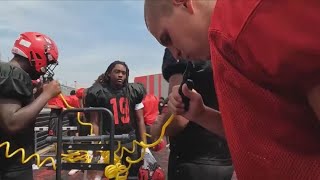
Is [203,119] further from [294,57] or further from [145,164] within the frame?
[145,164]

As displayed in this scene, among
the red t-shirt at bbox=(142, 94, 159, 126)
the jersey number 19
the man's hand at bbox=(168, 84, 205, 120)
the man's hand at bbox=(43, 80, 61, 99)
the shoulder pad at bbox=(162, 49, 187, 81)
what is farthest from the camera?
the red t-shirt at bbox=(142, 94, 159, 126)

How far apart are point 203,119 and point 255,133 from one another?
Result: 59 centimetres

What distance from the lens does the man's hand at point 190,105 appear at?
138 cm

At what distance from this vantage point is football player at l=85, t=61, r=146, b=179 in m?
5.94

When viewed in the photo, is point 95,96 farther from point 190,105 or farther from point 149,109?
point 190,105

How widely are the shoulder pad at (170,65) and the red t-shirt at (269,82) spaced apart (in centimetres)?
108

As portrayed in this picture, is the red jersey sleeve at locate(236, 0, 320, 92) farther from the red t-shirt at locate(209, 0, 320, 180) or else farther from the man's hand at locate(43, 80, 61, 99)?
the man's hand at locate(43, 80, 61, 99)

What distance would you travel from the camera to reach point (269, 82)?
2.31ft

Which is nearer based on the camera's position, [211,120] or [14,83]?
[211,120]

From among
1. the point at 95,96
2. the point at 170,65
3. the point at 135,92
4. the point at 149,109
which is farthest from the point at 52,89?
the point at 149,109

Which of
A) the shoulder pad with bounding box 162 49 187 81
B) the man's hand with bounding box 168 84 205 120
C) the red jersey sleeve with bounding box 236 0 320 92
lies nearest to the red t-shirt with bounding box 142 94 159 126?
the shoulder pad with bounding box 162 49 187 81

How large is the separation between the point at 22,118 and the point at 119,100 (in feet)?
10.1

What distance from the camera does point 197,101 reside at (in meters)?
1.38

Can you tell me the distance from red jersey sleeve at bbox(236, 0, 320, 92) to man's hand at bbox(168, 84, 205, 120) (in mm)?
707
